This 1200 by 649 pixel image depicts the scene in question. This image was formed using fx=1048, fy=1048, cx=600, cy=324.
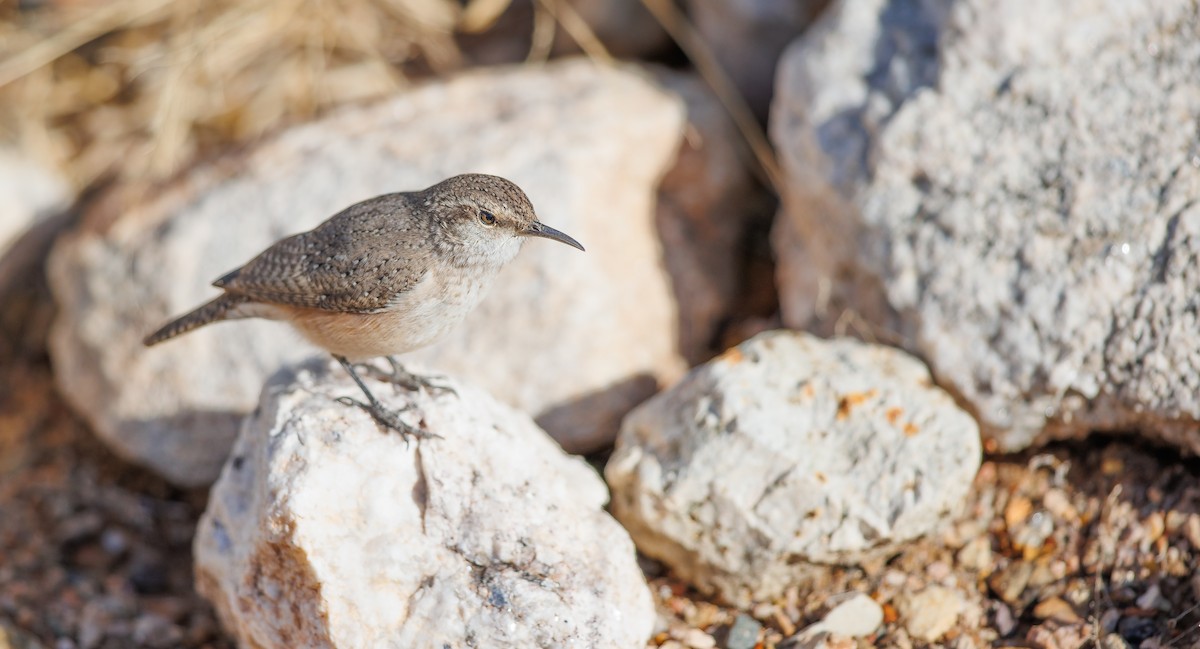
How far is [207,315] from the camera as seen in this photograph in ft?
16.7

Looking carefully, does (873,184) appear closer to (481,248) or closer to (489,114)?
(481,248)

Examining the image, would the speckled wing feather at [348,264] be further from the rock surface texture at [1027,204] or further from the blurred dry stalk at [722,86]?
the blurred dry stalk at [722,86]

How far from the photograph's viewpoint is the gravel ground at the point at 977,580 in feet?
14.3

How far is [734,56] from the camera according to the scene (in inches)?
284

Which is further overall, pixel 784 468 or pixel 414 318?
pixel 784 468

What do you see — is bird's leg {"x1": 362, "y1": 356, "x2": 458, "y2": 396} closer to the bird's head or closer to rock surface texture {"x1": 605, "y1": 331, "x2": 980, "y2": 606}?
the bird's head

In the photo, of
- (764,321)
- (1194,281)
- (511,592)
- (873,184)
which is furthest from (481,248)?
(1194,281)

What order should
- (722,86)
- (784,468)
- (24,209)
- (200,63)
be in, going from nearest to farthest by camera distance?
(784,468) → (722,86) → (24,209) → (200,63)

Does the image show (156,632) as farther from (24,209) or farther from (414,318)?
(24,209)

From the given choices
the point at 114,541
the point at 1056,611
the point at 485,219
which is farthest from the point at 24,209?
the point at 1056,611

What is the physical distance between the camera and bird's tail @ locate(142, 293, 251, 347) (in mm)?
5062

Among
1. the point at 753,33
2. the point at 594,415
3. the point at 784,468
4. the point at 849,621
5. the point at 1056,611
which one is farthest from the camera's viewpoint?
the point at 753,33

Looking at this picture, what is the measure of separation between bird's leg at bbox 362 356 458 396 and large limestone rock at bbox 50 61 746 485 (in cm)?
91

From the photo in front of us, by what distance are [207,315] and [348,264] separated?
0.93 metres
